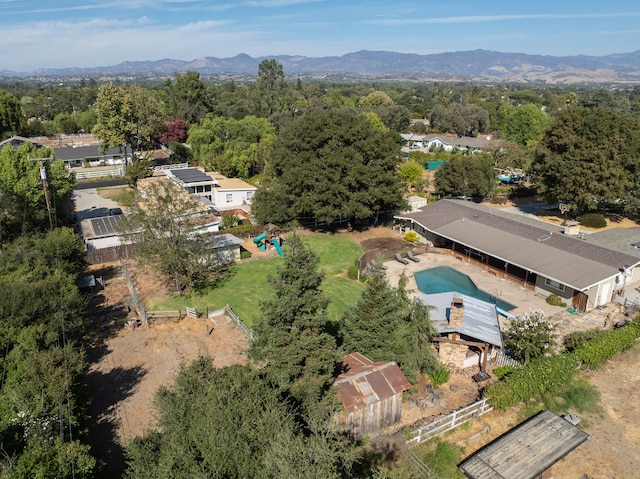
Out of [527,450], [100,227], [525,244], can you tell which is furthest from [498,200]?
[100,227]

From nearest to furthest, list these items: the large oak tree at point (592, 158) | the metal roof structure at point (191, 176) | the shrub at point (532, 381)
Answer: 1. the shrub at point (532, 381)
2. the large oak tree at point (592, 158)
3. the metal roof structure at point (191, 176)

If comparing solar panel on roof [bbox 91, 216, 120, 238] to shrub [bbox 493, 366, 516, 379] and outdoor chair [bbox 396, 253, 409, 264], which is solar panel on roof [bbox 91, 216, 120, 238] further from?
shrub [bbox 493, 366, 516, 379]

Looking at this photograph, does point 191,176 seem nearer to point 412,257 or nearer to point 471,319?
point 412,257

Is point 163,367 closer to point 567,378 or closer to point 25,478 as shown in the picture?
point 25,478

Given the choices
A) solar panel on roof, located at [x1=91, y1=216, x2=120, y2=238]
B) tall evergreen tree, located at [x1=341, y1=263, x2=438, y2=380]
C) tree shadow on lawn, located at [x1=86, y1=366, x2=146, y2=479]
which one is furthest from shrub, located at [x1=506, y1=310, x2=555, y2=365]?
solar panel on roof, located at [x1=91, y1=216, x2=120, y2=238]

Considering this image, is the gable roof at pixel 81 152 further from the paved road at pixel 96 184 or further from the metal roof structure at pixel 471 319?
the metal roof structure at pixel 471 319

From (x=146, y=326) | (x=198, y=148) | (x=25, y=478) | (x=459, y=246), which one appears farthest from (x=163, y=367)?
(x=198, y=148)

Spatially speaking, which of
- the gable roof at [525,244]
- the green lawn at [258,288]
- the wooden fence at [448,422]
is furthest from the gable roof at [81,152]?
the wooden fence at [448,422]
